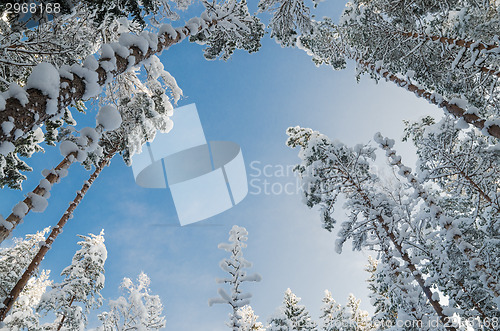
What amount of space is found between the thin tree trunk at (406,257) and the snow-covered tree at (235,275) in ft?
15.4

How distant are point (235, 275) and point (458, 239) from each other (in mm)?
6492

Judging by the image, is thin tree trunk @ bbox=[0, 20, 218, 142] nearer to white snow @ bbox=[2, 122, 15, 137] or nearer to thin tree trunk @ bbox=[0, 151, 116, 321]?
white snow @ bbox=[2, 122, 15, 137]

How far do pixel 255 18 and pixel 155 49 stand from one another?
7.04m

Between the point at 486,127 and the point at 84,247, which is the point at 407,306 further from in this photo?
the point at 84,247

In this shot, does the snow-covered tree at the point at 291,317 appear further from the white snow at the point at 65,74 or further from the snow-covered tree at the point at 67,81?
the white snow at the point at 65,74

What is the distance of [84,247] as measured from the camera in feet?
45.3

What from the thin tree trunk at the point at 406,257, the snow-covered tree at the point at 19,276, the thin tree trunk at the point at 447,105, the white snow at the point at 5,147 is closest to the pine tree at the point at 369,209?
the thin tree trunk at the point at 406,257

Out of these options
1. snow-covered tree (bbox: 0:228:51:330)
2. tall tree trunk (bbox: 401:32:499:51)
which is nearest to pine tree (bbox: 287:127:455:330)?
tall tree trunk (bbox: 401:32:499:51)

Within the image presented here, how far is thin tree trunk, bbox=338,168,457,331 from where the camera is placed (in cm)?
767

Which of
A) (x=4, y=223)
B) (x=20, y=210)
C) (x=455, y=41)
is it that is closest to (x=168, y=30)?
(x=20, y=210)

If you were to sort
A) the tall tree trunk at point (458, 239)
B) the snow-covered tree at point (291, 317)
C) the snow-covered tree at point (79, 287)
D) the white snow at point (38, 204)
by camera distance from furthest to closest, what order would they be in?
1. the snow-covered tree at point (291, 317)
2. the snow-covered tree at point (79, 287)
3. the tall tree trunk at point (458, 239)
4. the white snow at point (38, 204)

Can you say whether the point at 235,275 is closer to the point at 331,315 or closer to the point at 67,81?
the point at 67,81

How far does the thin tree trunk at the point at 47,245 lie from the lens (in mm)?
6590

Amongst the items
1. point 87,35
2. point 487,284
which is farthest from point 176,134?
point 487,284
